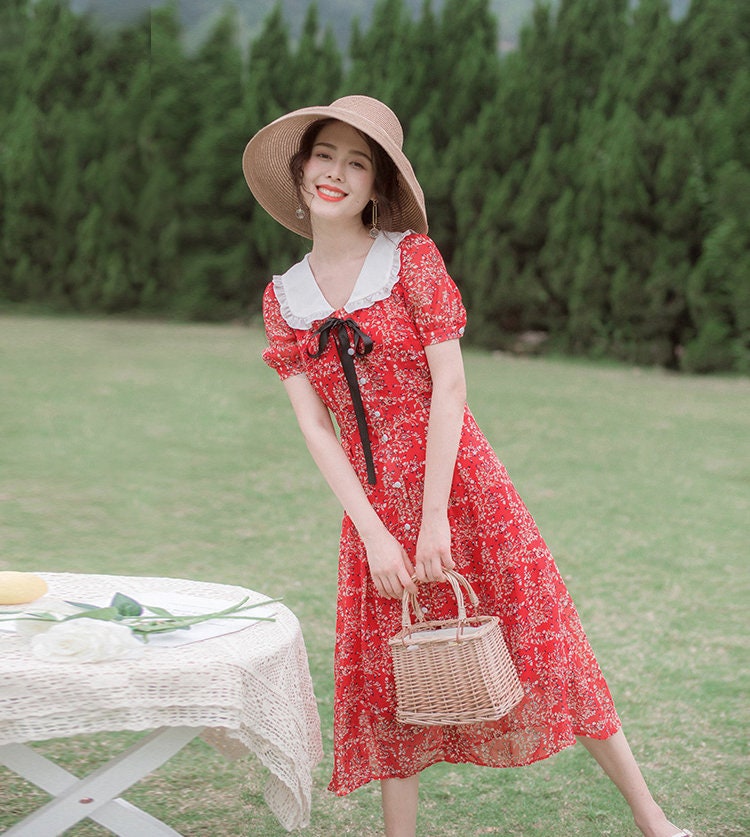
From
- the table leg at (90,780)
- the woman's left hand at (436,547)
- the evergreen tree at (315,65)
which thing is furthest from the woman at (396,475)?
the evergreen tree at (315,65)

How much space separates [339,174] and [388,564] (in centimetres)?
82

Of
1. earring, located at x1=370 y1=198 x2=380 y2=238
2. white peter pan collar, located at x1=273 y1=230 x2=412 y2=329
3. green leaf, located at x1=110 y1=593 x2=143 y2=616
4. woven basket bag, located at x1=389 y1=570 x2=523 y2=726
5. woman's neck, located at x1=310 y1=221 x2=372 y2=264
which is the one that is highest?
earring, located at x1=370 y1=198 x2=380 y2=238

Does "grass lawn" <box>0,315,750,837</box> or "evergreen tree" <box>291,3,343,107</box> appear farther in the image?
"evergreen tree" <box>291,3,343,107</box>

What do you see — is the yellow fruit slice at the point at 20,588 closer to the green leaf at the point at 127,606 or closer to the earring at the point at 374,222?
the green leaf at the point at 127,606

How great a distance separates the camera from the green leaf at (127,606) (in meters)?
2.11

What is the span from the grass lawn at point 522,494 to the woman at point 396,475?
17.1 inches

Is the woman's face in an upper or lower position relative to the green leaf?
upper

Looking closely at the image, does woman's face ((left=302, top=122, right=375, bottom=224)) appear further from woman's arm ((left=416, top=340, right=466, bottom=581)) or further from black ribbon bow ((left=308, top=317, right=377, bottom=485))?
woman's arm ((left=416, top=340, right=466, bottom=581))

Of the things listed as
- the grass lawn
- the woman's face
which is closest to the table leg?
the grass lawn

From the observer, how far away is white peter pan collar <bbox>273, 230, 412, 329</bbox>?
2.39 m

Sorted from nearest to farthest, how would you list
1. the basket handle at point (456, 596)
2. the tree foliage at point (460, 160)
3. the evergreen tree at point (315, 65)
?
the basket handle at point (456, 596), the tree foliage at point (460, 160), the evergreen tree at point (315, 65)

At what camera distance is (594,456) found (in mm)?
7293

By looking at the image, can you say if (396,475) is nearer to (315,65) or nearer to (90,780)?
(90,780)

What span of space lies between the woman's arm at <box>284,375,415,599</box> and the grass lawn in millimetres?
812
